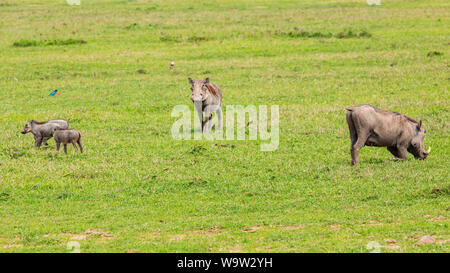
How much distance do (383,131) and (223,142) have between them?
14.6ft

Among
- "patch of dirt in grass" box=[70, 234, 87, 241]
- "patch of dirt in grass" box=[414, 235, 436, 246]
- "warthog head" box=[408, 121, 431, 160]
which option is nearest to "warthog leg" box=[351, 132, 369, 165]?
"warthog head" box=[408, 121, 431, 160]

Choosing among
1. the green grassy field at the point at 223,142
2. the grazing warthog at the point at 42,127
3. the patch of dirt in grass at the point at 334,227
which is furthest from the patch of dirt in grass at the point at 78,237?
the grazing warthog at the point at 42,127

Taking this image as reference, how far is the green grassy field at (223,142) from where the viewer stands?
11.5 meters

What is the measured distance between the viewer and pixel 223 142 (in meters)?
17.9

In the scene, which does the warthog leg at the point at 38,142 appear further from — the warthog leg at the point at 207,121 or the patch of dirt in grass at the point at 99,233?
the patch of dirt in grass at the point at 99,233

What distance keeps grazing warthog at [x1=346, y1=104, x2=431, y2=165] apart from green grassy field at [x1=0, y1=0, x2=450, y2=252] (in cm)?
35

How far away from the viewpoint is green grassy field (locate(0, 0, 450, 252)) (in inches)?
453

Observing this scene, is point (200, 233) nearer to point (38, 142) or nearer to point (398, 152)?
point (398, 152)

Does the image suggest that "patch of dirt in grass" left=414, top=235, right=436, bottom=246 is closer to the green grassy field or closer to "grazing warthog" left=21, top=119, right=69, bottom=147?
the green grassy field

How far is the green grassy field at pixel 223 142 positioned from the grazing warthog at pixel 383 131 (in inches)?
13.8

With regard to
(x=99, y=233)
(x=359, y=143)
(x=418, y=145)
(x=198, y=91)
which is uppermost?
(x=198, y=91)

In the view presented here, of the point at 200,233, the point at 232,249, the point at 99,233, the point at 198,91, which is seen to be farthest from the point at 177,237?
the point at 198,91
